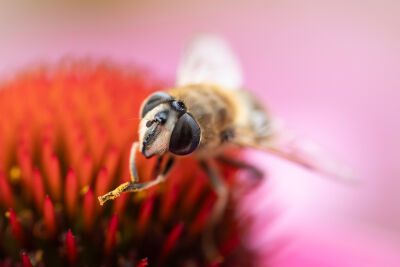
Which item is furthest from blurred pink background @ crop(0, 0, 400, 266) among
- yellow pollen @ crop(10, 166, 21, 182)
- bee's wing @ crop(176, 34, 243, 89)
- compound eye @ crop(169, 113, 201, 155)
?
compound eye @ crop(169, 113, 201, 155)

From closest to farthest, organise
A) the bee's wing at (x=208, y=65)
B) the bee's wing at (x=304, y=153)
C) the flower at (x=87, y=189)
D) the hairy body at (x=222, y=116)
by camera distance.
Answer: the hairy body at (x=222, y=116) < the flower at (x=87, y=189) < the bee's wing at (x=304, y=153) < the bee's wing at (x=208, y=65)

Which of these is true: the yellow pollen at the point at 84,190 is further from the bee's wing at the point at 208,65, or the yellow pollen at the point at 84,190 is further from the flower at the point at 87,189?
the bee's wing at the point at 208,65

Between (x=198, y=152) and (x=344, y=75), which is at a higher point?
(x=198, y=152)

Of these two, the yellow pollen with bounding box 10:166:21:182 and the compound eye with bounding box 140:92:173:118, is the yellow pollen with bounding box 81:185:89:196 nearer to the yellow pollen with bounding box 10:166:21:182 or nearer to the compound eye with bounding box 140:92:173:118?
the yellow pollen with bounding box 10:166:21:182

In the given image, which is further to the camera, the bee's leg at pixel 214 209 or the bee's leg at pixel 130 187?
the bee's leg at pixel 214 209

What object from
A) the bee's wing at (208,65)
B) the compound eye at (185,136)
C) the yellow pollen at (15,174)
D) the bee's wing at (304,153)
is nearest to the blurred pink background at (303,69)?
the bee's wing at (208,65)

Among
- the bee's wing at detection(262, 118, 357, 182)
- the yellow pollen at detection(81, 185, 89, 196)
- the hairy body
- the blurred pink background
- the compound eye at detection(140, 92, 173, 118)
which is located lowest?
the blurred pink background

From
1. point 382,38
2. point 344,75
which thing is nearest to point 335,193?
point 344,75

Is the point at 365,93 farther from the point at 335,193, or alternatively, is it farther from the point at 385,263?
the point at 385,263
